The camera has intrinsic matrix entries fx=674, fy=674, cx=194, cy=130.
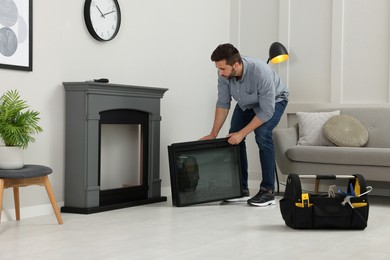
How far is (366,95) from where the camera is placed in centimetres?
582

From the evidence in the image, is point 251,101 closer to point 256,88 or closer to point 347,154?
point 256,88

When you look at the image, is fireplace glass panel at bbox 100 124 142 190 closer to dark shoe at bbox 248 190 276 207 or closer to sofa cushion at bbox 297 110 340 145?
dark shoe at bbox 248 190 276 207

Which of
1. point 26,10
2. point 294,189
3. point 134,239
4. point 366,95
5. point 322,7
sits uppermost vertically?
point 322,7

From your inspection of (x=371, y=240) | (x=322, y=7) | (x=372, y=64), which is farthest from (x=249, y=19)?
(x=371, y=240)

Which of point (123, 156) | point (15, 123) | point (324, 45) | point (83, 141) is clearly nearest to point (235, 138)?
point (123, 156)

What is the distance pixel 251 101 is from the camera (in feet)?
15.7

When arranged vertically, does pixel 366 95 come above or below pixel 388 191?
above

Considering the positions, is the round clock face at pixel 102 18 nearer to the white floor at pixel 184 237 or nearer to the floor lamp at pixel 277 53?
the white floor at pixel 184 237

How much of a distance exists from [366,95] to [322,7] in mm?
900

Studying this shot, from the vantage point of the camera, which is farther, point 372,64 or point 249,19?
point 249,19

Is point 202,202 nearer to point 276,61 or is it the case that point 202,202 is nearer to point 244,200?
point 244,200

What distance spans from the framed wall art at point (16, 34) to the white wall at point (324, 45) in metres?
2.70

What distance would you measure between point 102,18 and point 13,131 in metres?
1.42

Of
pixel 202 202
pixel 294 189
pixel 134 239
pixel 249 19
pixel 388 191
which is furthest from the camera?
pixel 249 19
